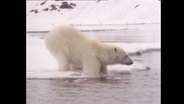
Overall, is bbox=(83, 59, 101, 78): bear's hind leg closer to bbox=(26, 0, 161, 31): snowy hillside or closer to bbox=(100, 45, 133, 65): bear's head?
bbox=(100, 45, 133, 65): bear's head

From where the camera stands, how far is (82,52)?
1.93 meters

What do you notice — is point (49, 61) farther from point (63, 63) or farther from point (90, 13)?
point (90, 13)

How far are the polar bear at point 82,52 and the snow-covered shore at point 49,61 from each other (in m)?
0.03

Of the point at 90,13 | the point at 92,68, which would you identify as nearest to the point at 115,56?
the point at 92,68

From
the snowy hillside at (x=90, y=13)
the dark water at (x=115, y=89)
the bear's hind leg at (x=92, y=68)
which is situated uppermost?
the snowy hillside at (x=90, y=13)

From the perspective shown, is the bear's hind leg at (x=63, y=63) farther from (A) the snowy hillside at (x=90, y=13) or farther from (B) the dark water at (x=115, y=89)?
(A) the snowy hillside at (x=90, y=13)

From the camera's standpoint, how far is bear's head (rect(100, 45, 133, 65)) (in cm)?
192

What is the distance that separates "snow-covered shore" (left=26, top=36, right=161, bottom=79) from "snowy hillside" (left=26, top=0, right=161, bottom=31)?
4.1 inches

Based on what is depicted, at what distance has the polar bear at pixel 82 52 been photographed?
75.6 inches

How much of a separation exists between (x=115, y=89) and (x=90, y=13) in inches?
16.7

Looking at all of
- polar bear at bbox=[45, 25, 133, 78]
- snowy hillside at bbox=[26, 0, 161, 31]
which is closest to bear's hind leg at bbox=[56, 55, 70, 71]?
polar bear at bbox=[45, 25, 133, 78]

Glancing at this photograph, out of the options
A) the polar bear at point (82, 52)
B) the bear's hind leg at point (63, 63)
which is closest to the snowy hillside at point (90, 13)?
the polar bear at point (82, 52)

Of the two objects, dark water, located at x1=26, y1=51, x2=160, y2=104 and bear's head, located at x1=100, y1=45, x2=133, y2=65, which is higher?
bear's head, located at x1=100, y1=45, x2=133, y2=65
